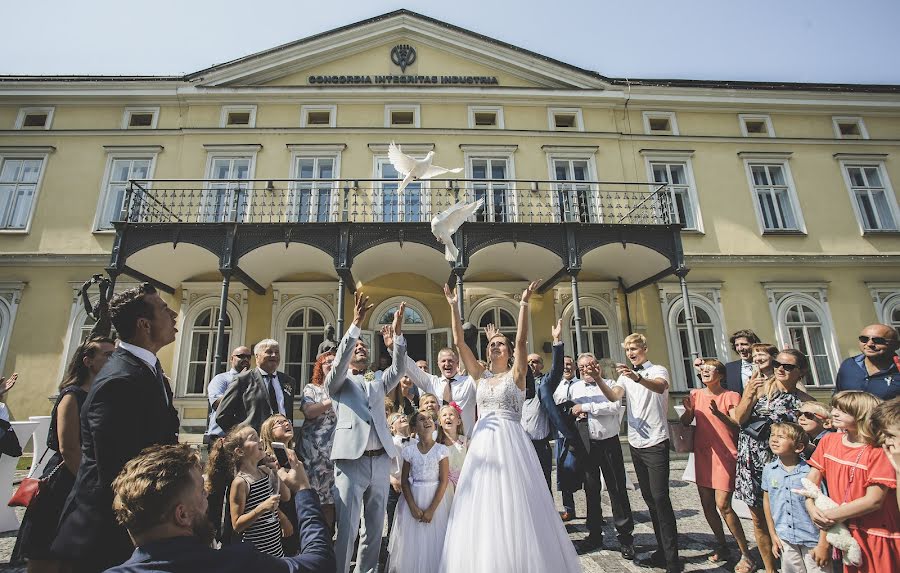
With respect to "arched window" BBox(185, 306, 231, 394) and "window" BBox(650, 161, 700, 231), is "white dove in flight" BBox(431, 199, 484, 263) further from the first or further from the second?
"window" BBox(650, 161, 700, 231)

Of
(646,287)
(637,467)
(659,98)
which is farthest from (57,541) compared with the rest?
(659,98)

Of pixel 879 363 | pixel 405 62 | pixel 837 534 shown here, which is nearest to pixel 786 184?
pixel 879 363

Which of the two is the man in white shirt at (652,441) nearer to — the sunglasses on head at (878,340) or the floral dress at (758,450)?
the floral dress at (758,450)

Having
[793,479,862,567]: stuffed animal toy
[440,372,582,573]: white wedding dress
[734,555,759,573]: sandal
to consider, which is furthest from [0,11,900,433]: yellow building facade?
[793,479,862,567]: stuffed animal toy

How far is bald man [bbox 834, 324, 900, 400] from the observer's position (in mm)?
3455

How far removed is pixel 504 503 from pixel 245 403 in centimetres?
237

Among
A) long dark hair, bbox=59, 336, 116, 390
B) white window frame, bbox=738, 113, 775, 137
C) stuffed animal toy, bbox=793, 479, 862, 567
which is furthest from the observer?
white window frame, bbox=738, 113, 775, 137

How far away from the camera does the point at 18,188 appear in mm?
11914

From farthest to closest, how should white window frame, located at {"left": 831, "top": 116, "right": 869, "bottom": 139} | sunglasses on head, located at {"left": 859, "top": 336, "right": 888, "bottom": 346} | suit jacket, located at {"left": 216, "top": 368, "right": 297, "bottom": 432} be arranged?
white window frame, located at {"left": 831, "top": 116, "right": 869, "bottom": 139} → suit jacket, located at {"left": 216, "top": 368, "right": 297, "bottom": 432} → sunglasses on head, located at {"left": 859, "top": 336, "right": 888, "bottom": 346}

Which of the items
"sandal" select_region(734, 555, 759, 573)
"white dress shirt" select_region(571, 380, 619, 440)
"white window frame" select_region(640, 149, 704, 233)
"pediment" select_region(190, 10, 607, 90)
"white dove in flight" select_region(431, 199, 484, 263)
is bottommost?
"sandal" select_region(734, 555, 759, 573)

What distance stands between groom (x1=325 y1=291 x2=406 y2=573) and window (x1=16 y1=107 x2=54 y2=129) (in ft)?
48.8

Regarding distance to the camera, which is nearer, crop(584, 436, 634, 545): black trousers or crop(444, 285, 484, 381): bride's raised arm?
crop(444, 285, 484, 381): bride's raised arm

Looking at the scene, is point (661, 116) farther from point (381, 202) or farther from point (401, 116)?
point (381, 202)

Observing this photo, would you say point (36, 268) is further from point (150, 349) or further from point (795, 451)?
point (795, 451)
